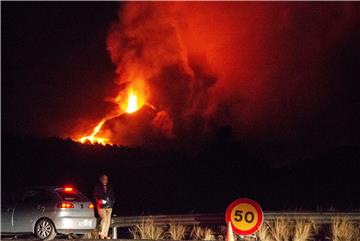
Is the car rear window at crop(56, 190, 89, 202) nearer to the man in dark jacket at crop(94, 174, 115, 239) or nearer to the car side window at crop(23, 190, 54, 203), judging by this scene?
the car side window at crop(23, 190, 54, 203)

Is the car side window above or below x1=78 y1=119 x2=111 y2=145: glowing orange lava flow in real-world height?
below

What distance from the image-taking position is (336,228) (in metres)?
15.9

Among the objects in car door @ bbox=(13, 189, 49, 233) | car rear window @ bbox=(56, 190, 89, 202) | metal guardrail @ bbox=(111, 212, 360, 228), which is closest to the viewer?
car door @ bbox=(13, 189, 49, 233)

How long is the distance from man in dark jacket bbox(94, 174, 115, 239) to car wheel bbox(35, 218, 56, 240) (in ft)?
3.94

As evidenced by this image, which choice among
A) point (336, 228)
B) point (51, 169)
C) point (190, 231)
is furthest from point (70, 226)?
point (51, 169)

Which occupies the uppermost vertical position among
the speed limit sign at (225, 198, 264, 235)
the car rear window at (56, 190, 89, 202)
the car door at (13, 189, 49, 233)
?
the car rear window at (56, 190, 89, 202)

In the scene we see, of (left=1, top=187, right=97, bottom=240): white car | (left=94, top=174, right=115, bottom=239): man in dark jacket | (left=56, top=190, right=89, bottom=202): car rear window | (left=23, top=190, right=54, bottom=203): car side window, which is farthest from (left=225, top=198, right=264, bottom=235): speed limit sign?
(left=23, top=190, right=54, bottom=203): car side window

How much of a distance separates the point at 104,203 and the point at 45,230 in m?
1.57

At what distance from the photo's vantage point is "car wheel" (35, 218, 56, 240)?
50.1ft

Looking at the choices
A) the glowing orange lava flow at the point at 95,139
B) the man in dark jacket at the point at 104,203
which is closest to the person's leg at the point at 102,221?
the man in dark jacket at the point at 104,203

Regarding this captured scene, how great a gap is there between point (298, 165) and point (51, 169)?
23386mm

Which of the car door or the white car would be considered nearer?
the white car

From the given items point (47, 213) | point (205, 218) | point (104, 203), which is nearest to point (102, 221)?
point (104, 203)

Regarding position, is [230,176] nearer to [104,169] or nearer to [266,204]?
[104,169]
